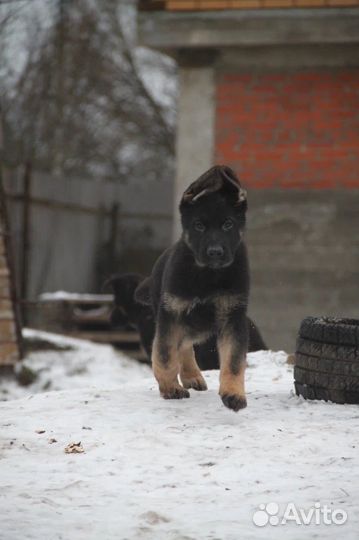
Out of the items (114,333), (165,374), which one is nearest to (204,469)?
(165,374)

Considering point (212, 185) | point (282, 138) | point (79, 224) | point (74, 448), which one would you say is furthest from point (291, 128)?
point (79, 224)

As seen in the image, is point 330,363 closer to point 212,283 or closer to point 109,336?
point 212,283

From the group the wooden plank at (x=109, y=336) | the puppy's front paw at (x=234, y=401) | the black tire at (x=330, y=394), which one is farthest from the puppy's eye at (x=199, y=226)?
the wooden plank at (x=109, y=336)

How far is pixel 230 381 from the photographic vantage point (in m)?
5.40

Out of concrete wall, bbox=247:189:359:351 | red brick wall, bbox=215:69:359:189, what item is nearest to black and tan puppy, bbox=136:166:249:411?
concrete wall, bbox=247:189:359:351

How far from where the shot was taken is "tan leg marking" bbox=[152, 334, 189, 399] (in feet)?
18.3

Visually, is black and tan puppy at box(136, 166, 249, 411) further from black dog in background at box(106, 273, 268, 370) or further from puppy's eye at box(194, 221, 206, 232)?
black dog in background at box(106, 273, 268, 370)

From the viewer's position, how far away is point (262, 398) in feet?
19.4

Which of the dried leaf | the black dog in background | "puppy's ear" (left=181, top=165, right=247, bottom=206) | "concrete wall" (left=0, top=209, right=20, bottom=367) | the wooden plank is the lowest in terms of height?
the wooden plank

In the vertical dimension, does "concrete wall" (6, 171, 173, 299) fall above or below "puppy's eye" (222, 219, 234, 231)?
below

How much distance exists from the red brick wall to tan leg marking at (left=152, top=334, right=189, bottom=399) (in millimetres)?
5113

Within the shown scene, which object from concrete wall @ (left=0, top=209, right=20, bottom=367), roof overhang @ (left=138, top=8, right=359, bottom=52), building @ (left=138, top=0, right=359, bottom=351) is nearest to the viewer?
roof overhang @ (left=138, top=8, right=359, bottom=52)

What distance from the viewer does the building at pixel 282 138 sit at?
10305 millimetres

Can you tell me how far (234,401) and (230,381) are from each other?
127 mm
